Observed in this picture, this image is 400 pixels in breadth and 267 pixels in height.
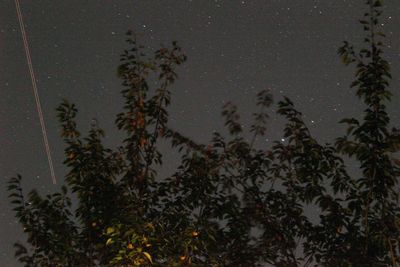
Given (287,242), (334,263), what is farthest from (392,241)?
(287,242)

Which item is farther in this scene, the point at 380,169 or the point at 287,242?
the point at 287,242

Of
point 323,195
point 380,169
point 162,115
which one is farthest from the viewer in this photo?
point 162,115

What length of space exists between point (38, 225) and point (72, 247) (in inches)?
14.3

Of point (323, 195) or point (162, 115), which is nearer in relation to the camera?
point (323, 195)

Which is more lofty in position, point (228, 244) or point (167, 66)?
point (167, 66)

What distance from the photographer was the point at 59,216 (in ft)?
19.5

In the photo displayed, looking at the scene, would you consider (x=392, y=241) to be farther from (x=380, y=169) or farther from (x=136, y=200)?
(x=136, y=200)

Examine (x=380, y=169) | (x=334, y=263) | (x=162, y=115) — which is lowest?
(x=334, y=263)

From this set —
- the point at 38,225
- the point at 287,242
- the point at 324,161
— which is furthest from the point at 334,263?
the point at 38,225

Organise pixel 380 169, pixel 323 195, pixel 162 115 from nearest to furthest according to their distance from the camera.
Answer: pixel 380 169 → pixel 323 195 → pixel 162 115

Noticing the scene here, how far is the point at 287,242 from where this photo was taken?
5914 millimetres

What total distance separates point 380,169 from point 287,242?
1.13 m

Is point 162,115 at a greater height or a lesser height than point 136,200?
greater

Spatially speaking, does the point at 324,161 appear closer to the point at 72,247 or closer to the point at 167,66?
the point at 167,66
